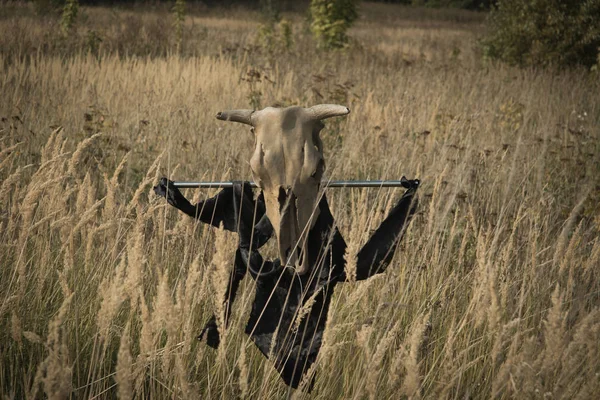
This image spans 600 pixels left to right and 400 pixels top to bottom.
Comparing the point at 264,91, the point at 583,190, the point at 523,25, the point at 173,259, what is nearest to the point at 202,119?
the point at 264,91

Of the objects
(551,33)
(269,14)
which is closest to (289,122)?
(551,33)

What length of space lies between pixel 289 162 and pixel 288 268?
0.28 m

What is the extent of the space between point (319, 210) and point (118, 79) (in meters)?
4.81

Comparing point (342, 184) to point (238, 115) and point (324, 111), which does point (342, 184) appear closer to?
point (324, 111)

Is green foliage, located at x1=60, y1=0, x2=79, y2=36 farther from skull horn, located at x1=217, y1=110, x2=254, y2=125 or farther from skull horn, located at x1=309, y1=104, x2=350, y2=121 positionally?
skull horn, located at x1=309, y1=104, x2=350, y2=121

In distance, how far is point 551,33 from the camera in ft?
28.6

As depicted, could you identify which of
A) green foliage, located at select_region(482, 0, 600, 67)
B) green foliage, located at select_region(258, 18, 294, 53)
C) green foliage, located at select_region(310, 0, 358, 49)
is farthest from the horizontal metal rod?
green foliage, located at select_region(310, 0, 358, 49)

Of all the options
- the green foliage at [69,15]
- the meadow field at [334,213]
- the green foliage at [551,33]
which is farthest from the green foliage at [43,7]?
the green foliage at [551,33]

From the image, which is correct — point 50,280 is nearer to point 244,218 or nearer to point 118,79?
point 244,218

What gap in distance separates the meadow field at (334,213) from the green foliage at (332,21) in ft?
1.02

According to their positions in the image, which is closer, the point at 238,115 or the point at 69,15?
the point at 238,115

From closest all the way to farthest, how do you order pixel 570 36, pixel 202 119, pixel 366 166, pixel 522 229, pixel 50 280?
pixel 50 280
pixel 522 229
pixel 366 166
pixel 202 119
pixel 570 36

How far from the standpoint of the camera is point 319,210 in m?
1.28

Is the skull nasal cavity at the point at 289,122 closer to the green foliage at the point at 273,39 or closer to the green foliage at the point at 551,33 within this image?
the green foliage at the point at 273,39
